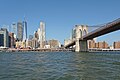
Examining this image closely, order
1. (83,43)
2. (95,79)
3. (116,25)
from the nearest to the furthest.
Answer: (95,79)
(116,25)
(83,43)

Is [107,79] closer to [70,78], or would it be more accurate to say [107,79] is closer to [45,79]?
[70,78]

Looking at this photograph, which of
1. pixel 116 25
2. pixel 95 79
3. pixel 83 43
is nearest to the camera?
pixel 95 79

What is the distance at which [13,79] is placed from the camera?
18.3 meters

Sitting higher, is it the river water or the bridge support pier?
the bridge support pier

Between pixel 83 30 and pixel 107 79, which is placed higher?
pixel 83 30

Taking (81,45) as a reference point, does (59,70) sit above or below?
below

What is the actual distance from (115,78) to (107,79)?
86 centimetres

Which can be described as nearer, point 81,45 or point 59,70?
point 59,70

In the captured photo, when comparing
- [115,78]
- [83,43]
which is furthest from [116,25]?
[83,43]

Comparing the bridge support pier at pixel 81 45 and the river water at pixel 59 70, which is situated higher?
the bridge support pier at pixel 81 45

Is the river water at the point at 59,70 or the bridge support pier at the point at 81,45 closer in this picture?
the river water at the point at 59,70

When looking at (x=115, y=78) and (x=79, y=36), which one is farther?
(x=79, y=36)

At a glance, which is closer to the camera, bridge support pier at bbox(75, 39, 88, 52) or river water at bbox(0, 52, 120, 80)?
river water at bbox(0, 52, 120, 80)

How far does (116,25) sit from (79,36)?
54.7 metres
